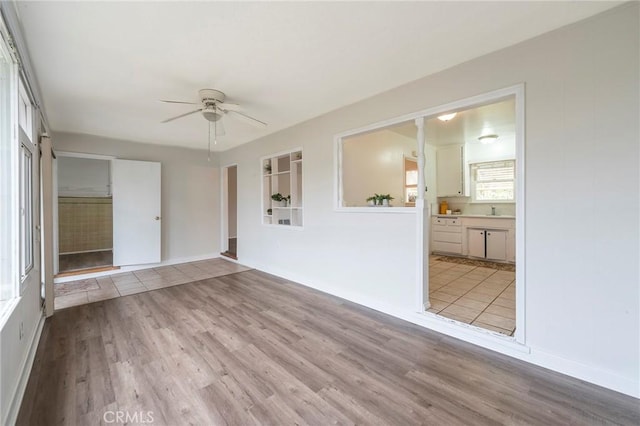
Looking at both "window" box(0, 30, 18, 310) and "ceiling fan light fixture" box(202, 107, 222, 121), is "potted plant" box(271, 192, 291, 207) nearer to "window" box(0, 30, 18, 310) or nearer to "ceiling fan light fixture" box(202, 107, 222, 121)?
"ceiling fan light fixture" box(202, 107, 222, 121)

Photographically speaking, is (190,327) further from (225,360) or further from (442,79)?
(442,79)

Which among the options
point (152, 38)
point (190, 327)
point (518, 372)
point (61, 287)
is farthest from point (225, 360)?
point (61, 287)

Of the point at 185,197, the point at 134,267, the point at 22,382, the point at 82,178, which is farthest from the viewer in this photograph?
the point at 82,178

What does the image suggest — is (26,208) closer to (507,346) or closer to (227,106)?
(227,106)

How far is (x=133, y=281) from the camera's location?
14.3 feet

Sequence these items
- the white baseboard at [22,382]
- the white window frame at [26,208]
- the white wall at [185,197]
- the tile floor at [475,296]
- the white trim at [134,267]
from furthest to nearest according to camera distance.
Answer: the white wall at [185,197], the white trim at [134,267], the tile floor at [475,296], the white window frame at [26,208], the white baseboard at [22,382]

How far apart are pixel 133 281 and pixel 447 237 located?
20.4 ft

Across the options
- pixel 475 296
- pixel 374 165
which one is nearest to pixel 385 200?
pixel 374 165

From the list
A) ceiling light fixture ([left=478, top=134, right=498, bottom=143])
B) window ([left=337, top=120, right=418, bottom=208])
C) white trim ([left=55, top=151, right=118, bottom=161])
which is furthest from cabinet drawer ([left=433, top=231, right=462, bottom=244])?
white trim ([left=55, top=151, right=118, bottom=161])

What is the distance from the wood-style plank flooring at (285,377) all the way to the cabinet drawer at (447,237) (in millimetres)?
3684

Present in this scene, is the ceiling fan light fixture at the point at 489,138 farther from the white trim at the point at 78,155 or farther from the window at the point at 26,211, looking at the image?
the white trim at the point at 78,155

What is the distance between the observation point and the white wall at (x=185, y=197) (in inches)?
209

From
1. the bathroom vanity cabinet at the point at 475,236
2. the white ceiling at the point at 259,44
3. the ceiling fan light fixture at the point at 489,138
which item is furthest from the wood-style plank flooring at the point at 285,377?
the ceiling fan light fixture at the point at 489,138

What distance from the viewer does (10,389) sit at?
5.15 feet
